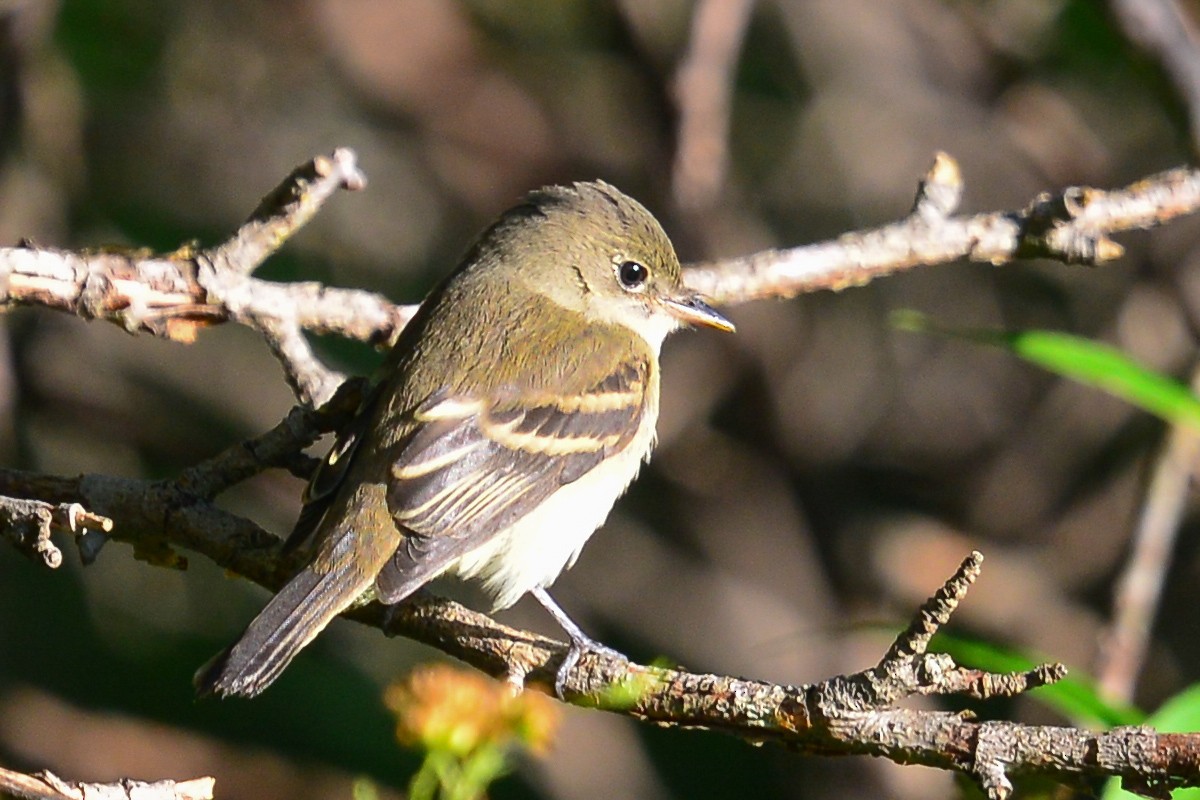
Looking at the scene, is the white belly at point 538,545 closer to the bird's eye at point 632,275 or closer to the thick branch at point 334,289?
the thick branch at point 334,289

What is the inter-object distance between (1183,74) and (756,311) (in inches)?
82.1

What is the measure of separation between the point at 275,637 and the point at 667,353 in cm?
316

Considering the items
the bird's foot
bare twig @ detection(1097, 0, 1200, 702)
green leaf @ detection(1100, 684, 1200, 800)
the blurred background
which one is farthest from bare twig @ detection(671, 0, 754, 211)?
green leaf @ detection(1100, 684, 1200, 800)

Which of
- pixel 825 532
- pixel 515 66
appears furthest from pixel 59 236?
pixel 825 532

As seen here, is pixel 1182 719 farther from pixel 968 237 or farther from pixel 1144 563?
pixel 1144 563

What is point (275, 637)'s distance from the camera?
2818 millimetres

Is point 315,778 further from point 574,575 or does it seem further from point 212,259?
point 212,259

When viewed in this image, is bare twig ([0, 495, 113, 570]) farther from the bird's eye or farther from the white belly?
the bird's eye

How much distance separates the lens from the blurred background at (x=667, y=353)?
5.26 metres

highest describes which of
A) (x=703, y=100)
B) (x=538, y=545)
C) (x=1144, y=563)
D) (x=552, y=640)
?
(x=703, y=100)

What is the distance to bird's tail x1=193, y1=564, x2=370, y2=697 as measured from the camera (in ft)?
9.03

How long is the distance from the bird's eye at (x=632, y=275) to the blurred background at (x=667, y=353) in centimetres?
93

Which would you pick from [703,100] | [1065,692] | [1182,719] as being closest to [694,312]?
[703,100]

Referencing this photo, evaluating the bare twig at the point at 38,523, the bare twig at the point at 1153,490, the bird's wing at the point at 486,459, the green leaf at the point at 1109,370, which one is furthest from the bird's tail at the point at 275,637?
the bare twig at the point at 1153,490
